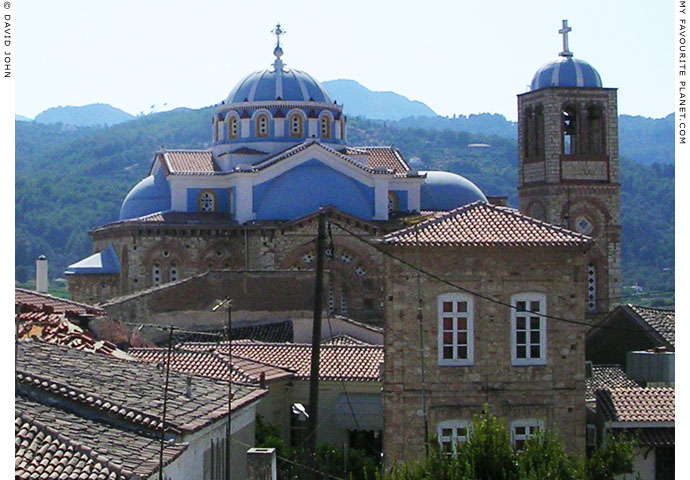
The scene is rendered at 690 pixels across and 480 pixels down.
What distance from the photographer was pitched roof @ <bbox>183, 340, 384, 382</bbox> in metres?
31.8

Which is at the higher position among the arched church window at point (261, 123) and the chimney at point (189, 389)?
the arched church window at point (261, 123)

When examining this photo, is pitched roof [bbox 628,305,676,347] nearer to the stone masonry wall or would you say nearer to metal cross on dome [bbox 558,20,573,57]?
the stone masonry wall

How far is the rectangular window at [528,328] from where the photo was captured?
25.0m

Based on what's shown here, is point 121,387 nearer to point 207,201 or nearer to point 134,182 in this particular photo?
point 207,201

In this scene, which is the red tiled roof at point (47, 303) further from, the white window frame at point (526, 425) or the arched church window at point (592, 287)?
the arched church window at point (592, 287)

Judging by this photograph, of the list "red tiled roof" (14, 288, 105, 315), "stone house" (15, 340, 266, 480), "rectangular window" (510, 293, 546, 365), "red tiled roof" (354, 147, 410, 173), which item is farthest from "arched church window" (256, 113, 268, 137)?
"stone house" (15, 340, 266, 480)

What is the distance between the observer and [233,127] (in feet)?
188

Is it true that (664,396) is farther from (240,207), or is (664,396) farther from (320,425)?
(240,207)

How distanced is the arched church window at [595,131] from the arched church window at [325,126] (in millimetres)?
10259

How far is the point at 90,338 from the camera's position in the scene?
27172 mm

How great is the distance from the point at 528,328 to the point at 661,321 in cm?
1145

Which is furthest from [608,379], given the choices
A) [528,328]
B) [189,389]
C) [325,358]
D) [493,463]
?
[493,463]

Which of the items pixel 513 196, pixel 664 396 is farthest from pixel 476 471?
pixel 513 196

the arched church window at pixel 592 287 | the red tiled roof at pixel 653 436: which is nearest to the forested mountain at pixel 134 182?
the arched church window at pixel 592 287
